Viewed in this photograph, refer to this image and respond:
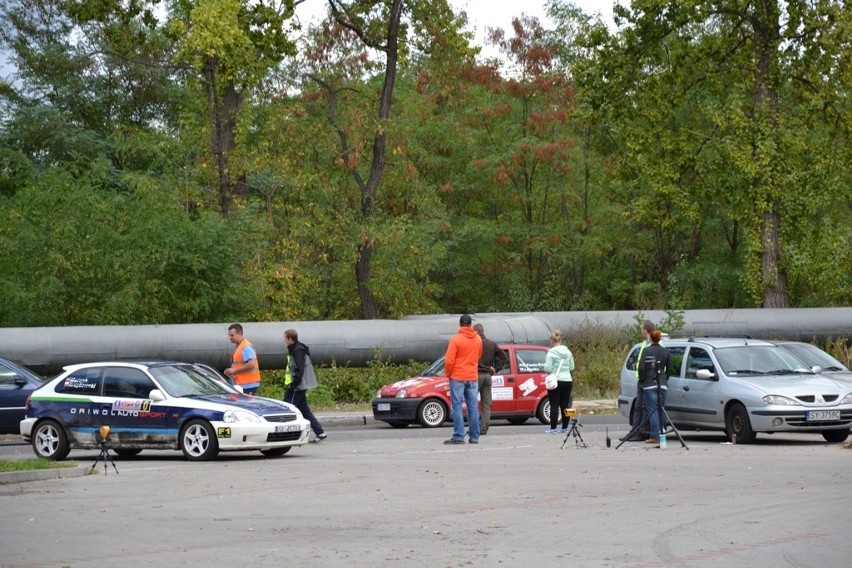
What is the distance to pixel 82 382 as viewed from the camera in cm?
2062

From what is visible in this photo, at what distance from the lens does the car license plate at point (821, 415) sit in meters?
21.1

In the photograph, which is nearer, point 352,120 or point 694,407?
point 694,407

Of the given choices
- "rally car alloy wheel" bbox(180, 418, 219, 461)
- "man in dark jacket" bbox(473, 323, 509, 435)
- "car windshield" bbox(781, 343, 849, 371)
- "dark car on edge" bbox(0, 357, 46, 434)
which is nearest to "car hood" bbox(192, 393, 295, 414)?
"rally car alloy wheel" bbox(180, 418, 219, 461)

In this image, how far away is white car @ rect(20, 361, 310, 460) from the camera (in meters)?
19.8

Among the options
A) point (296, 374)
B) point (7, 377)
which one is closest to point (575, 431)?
point (296, 374)

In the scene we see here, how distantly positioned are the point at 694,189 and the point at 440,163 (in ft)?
44.2

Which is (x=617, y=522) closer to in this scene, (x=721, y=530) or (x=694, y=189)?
(x=721, y=530)

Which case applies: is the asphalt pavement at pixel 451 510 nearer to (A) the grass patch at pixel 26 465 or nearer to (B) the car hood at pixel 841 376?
(A) the grass patch at pixel 26 465

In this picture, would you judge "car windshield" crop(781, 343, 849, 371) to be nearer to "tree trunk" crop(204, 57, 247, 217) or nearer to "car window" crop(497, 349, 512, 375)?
"car window" crop(497, 349, 512, 375)

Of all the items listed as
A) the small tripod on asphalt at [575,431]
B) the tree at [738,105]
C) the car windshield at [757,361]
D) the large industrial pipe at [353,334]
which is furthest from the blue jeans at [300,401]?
the tree at [738,105]

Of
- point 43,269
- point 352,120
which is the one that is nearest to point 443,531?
point 43,269

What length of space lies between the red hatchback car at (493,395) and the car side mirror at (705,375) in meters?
5.63

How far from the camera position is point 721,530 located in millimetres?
11906

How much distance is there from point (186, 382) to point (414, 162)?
37.3 metres
